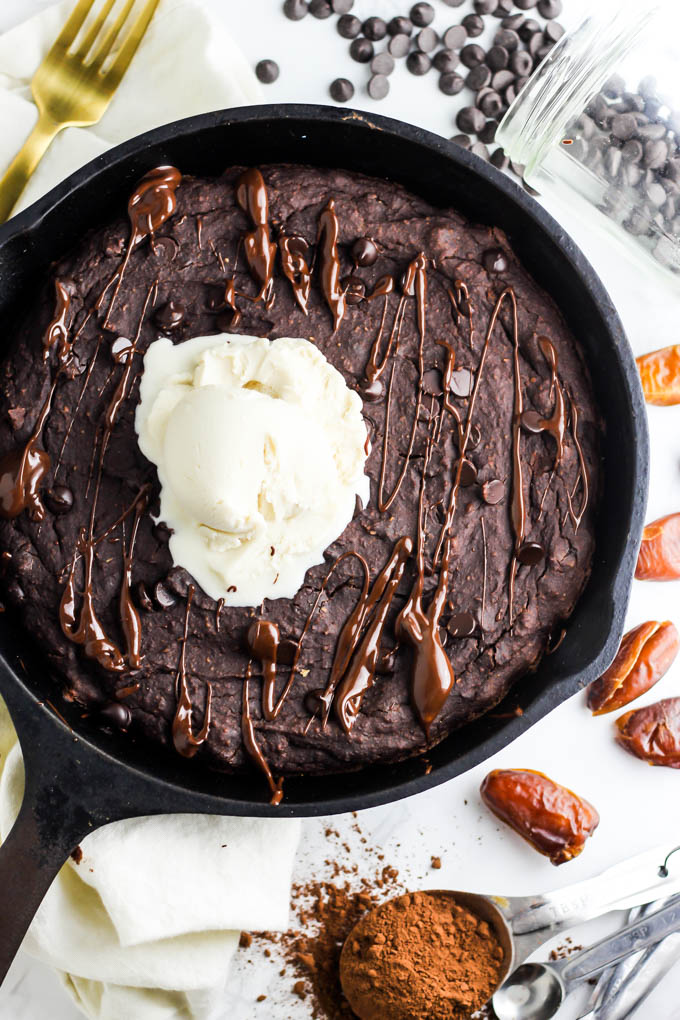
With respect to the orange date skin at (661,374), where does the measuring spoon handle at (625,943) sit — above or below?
below

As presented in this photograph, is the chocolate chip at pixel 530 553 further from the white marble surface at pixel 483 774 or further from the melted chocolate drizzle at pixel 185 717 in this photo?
the melted chocolate drizzle at pixel 185 717

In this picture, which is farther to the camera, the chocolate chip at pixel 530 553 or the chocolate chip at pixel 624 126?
the chocolate chip at pixel 624 126

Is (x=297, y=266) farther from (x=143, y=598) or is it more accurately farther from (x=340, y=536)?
(x=143, y=598)

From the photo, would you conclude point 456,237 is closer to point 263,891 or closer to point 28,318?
point 28,318

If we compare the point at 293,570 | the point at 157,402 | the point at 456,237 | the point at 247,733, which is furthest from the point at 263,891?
the point at 456,237

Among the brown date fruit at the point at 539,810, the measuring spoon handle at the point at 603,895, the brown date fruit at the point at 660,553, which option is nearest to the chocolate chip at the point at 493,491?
the brown date fruit at the point at 660,553
